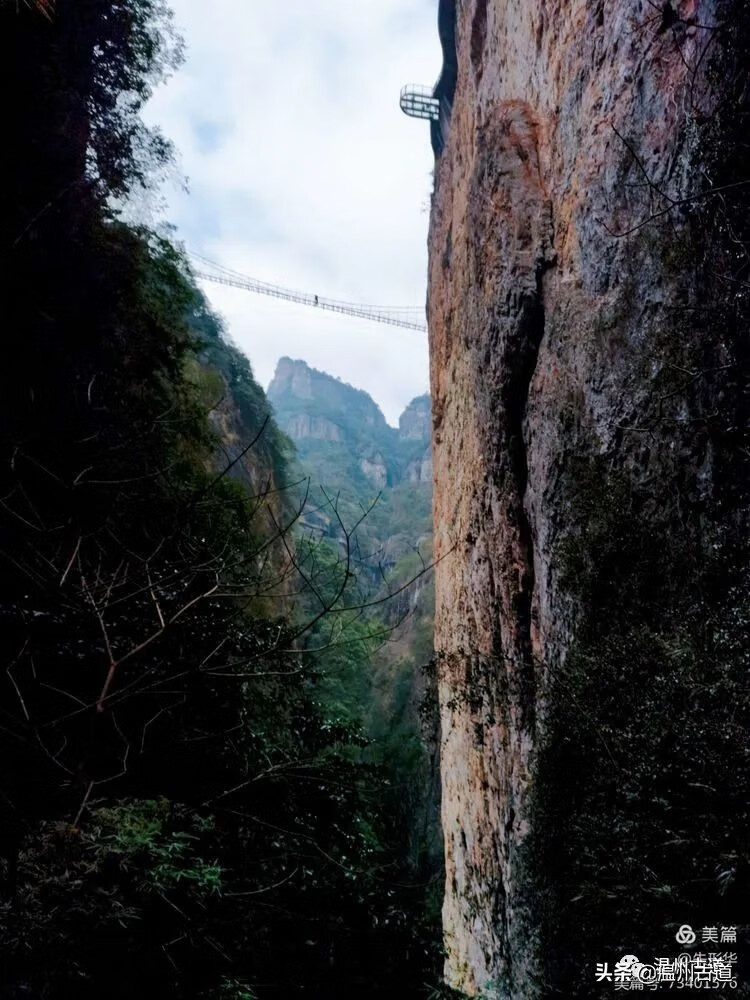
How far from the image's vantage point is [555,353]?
19.7 feet

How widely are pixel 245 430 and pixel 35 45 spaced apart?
13980 mm

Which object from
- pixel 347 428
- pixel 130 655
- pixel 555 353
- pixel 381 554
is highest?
pixel 347 428

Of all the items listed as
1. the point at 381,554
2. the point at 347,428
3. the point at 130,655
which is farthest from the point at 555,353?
the point at 347,428

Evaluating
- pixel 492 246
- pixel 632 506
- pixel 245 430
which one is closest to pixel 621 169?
pixel 492 246

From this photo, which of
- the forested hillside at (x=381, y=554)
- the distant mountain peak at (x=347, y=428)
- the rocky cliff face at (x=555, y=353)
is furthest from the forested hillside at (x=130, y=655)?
the distant mountain peak at (x=347, y=428)

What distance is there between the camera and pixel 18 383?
17.7ft

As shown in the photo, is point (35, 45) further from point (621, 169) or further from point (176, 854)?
point (176, 854)

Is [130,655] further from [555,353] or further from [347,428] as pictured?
[347,428]

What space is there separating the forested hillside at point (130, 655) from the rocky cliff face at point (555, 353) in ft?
5.03

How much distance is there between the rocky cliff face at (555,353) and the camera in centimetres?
424

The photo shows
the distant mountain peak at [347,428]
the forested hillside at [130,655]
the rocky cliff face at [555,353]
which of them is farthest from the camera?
the distant mountain peak at [347,428]

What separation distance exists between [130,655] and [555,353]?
5469 mm

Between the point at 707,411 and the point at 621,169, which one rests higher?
the point at 621,169

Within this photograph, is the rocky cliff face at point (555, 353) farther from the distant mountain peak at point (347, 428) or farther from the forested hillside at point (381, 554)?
the distant mountain peak at point (347, 428)
